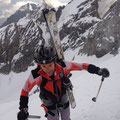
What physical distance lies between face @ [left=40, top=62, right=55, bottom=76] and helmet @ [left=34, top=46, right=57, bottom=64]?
0.39 ft

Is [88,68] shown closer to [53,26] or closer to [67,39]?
[53,26]

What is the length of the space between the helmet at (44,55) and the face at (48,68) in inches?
4.7

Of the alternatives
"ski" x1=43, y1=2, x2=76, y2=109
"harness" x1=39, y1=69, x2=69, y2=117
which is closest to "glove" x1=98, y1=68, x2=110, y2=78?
"harness" x1=39, y1=69, x2=69, y2=117

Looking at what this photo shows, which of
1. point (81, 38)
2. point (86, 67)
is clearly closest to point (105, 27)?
point (81, 38)

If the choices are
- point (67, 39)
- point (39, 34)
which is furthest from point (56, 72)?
point (39, 34)

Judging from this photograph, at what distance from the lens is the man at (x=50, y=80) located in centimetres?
350

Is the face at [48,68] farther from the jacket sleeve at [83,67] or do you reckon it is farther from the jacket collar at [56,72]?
the jacket sleeve at [83,67]

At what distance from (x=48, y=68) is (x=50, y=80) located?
1.11ft

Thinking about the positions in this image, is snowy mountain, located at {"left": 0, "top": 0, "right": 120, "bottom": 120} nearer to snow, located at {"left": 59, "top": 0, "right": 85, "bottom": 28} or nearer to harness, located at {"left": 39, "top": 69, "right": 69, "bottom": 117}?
snow, located at {"left": 59, "top": 0, "right": 85, "bottom": 28}

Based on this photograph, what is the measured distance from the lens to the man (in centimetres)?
350

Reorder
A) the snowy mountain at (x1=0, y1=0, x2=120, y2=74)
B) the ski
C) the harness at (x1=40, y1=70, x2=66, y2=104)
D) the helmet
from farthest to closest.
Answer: the snowy mountain at (x1=0, y1=0, x2=120, y2=74)
the ski
the harness at (x1=40, y1=70, x2=66, y2=104)
the helmet

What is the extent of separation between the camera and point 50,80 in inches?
144

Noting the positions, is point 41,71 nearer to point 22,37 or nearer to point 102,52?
point 102,52

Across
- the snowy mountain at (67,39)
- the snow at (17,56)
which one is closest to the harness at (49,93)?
the snowy mountain at (67,39)
